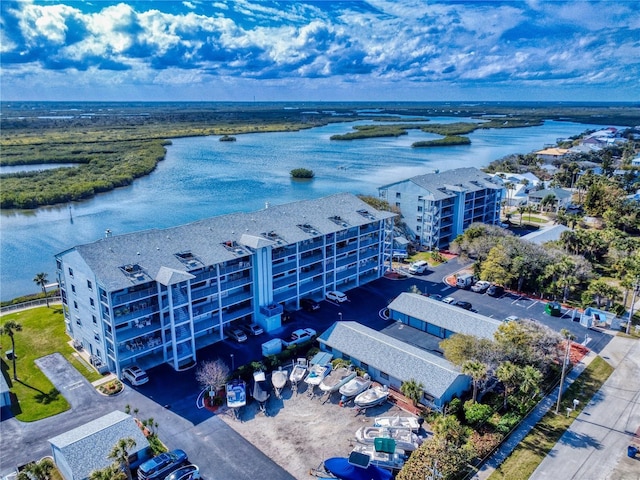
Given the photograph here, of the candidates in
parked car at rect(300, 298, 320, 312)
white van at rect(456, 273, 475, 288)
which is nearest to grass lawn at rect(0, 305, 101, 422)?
parked car at rect(300, 298, 320, 312)

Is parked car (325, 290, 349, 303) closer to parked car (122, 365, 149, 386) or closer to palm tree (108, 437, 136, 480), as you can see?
parked car (122, 365, 149, 386)

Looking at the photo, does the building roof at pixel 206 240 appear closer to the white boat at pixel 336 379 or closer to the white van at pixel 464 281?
the white van at pixel 464 281

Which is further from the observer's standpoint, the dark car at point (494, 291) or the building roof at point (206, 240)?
the dark car at point (494, 291)

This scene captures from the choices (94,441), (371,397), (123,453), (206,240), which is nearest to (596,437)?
(371,397)

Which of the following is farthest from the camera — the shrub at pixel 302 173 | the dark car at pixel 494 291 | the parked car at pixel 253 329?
the shrub at pixel 302 173

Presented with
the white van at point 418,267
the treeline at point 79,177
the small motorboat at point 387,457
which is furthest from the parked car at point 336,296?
the treeline at point 79,177

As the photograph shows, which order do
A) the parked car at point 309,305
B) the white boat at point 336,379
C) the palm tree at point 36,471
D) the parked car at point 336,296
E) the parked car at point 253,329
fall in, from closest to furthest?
the palm tree at point 36,471 < the white boat at point 336,379 < the parked car at point 253,329 < the parked car at point 309,305 < the parked car at point 336,296

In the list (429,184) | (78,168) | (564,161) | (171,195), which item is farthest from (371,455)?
(564,161)
